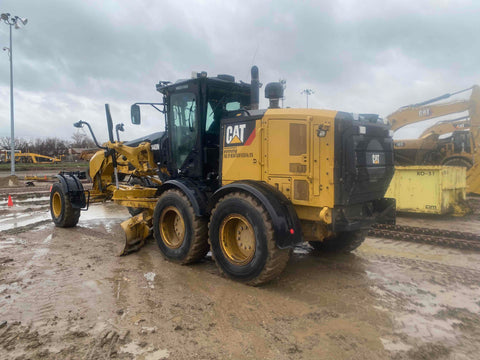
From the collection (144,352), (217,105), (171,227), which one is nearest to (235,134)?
(217,105)

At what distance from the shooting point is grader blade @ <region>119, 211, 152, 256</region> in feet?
19.9

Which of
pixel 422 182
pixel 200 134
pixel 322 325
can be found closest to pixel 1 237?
pixel 200 134

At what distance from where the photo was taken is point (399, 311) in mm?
3721

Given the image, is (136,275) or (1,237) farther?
(1,237)

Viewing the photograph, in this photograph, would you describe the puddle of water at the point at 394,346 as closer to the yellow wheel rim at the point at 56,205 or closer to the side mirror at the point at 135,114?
the side mirror at the point at 135,114

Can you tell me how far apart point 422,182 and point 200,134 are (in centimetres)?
628

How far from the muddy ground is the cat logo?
1.87m

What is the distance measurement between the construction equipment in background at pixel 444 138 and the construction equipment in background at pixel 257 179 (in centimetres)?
926

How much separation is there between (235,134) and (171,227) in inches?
79.6

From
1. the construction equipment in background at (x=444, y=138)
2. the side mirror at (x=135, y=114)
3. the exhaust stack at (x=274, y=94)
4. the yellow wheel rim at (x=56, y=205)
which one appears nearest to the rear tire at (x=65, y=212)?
the yellow wheel rim at (x=56, y=205)

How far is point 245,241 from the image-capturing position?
181 inches

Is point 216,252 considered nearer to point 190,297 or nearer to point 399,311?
point 190,297

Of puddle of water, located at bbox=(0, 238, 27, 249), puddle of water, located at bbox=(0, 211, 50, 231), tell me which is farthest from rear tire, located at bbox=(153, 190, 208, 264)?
puddle of water, located at bbox=(0, 211, 50, 231)

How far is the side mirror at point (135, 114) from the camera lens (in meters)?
6.38
